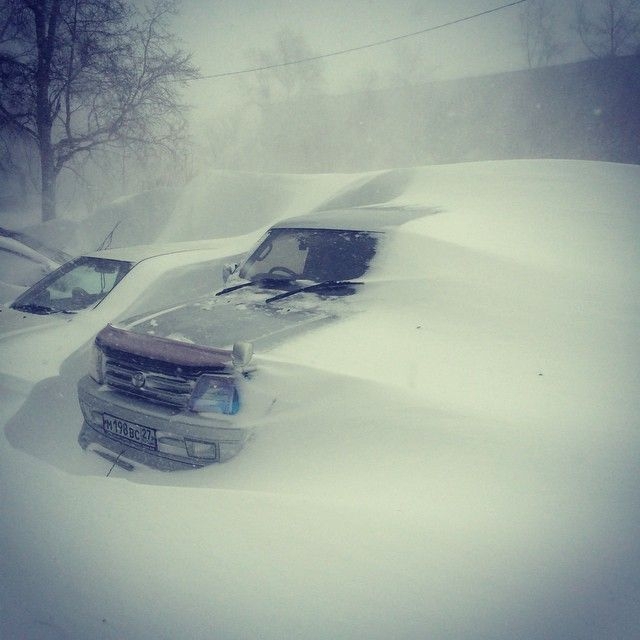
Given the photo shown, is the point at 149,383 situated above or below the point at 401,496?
above

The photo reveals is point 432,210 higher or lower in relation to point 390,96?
lower

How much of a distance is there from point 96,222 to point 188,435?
13.1 metres

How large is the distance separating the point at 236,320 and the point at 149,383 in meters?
0.60

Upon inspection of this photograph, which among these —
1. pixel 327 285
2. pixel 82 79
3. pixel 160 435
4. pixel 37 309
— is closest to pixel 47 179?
pixel 82 79

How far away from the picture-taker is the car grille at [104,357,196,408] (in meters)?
2.41

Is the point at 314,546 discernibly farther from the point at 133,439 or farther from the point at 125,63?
the point at 125,63

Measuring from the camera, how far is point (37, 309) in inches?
187

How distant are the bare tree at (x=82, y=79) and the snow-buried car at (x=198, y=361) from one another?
16.4 m

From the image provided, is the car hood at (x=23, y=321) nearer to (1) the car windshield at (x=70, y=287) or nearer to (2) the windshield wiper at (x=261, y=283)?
(1) the car windshield at (x=70, y=287)

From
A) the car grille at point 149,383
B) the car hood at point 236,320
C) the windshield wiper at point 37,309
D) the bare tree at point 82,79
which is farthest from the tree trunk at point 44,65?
the car grille at point 149,383

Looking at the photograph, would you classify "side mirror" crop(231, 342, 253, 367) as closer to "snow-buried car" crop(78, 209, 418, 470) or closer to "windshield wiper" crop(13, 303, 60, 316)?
"snow-buried car" crop(78, 209, 418, 470)

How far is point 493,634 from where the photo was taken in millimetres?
1537

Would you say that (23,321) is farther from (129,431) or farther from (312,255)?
(312,255)

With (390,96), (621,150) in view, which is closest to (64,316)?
(621,150)
